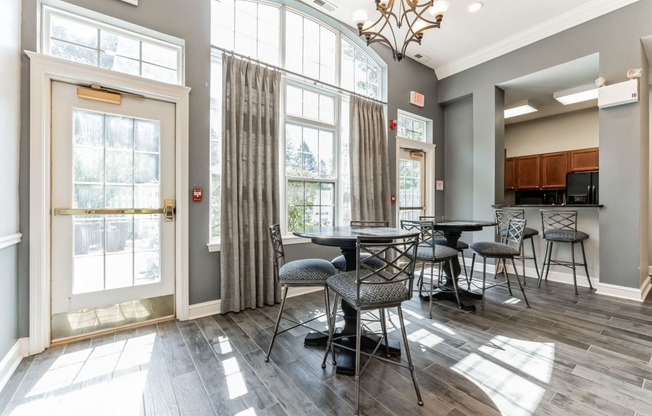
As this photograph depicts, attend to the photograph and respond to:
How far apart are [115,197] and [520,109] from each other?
643 centimetres

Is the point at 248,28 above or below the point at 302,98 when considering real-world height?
above

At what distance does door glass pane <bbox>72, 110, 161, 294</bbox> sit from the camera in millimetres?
2232

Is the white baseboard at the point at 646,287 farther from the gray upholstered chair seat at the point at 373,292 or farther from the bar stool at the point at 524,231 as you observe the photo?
the gray upholstered chair seat at the point at 373,292

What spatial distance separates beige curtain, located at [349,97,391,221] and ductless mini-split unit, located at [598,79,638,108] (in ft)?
8.44

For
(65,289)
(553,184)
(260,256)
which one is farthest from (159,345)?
(553,184)

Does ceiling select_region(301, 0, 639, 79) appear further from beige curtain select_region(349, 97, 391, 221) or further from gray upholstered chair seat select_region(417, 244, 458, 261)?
gray upholstered chair seat select_region(417, 244, 458, 261)

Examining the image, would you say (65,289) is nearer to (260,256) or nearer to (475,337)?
(260,256)

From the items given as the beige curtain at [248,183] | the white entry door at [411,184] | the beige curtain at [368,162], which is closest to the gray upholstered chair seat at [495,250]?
the beige curtain at [368,162]

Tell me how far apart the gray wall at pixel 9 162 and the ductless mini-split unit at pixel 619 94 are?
5539 millimetres

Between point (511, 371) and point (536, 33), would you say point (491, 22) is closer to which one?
point (536, 33)

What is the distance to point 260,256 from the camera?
9.48 feet

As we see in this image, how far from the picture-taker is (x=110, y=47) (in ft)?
7.71

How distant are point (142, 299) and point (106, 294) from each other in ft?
0.90

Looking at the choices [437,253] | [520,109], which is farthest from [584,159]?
[437,253]
